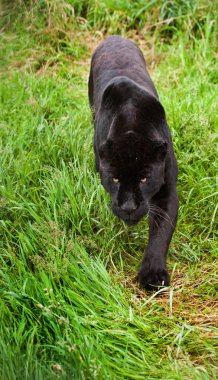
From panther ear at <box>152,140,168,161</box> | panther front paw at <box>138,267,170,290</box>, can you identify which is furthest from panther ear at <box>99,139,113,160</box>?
panther front paw at <box>138,267,170,290</box>

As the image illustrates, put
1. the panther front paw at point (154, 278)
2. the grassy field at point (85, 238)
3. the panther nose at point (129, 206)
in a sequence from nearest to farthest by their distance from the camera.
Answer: the grassy field at point (85, 238)
the panther nose at point (129, 206)
the panther front paw at point (154, 278)

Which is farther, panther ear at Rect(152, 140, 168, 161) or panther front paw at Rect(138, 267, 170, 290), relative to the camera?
panther front paw at Rect(138, 267, 170, 290)

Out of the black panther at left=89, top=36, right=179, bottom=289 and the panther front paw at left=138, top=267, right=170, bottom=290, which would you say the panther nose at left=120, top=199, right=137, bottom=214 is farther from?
the panther front paw at left=138, top=267, right=170, bottom=290

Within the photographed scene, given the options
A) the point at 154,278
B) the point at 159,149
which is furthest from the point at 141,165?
the point at 154,278

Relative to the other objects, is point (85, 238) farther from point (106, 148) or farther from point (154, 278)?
point (106, 148)

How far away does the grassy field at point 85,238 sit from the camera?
10.5 ft

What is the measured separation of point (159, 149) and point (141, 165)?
156 millimetres

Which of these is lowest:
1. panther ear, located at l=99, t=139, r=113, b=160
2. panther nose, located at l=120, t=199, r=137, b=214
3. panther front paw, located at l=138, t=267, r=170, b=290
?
panther front paw, located at l=138, t=267, r=170, b=290

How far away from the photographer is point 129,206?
3.64 metres

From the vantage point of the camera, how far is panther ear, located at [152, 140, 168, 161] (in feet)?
12.2

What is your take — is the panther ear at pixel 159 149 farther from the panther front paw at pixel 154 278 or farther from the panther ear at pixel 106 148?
the panther front paw at pixel 154 278

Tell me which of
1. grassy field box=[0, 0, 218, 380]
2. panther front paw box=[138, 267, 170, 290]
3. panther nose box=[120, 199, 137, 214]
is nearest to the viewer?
grassy field box=[0, 0, 218, 380]

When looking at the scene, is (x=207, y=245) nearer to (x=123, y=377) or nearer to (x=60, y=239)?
(x=60, y=239)

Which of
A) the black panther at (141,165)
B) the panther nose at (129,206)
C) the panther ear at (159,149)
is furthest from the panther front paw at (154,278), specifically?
the panther ear at (159,149)
